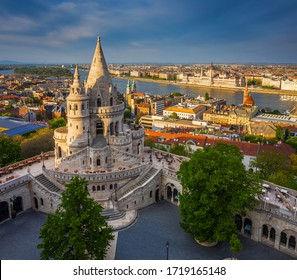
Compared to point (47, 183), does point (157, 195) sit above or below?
below

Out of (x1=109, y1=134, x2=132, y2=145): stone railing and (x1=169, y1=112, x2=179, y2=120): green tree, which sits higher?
(x1=109, y1=134, x2=132, y2=145): stone railing

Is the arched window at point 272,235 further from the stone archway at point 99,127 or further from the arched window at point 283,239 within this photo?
the stone archway at point 99,127

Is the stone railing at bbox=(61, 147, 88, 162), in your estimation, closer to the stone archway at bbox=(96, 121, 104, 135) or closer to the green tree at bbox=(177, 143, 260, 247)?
the stone archway at bbox=(96, 121, 104, 135)

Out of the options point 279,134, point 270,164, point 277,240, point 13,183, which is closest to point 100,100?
point 13,183

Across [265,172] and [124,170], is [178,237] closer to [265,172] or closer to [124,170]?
[124,170]

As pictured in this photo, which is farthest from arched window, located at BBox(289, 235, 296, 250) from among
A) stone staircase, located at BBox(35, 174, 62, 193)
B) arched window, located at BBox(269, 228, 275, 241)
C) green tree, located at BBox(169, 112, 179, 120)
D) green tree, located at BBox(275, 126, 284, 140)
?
green tree, located at BBox(169, 112, 179, 120)

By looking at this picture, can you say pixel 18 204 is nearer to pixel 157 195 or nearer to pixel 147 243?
pixel 147 243
